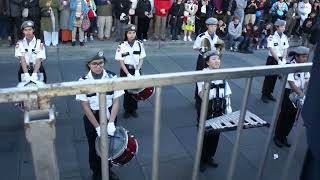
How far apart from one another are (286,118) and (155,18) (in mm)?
7867

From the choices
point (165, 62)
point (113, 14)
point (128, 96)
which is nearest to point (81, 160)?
point (128, 96)

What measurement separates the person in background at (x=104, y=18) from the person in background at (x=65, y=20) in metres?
1.07

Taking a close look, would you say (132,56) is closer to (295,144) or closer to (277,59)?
(277,59)

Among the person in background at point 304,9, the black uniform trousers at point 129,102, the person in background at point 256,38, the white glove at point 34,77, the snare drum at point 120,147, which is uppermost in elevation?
the person in background at point 304,9

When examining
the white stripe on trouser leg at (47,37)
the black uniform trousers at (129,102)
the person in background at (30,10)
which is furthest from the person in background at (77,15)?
the black uniform trousers at (129,102)

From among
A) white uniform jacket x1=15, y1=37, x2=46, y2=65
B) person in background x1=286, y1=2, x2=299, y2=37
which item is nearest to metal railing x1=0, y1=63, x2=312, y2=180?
white uniform jacket x1=15, y1=37, x2=46, y2=65

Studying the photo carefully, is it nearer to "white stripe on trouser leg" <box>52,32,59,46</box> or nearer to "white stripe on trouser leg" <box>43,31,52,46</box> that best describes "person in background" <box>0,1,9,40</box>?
"white stripe on trouser leg" <box>43,31,52,46</box>

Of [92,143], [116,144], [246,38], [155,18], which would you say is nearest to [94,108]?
[92,143]

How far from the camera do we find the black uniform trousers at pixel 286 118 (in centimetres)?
609

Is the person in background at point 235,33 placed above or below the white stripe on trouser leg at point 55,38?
above

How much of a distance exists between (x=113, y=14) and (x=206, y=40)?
18.9 ft

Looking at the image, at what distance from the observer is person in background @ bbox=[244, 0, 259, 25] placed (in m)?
14.4

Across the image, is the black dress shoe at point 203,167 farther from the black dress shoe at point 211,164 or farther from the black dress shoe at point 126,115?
the black dress shoe at point 126,115

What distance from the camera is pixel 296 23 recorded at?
52.2 feet
